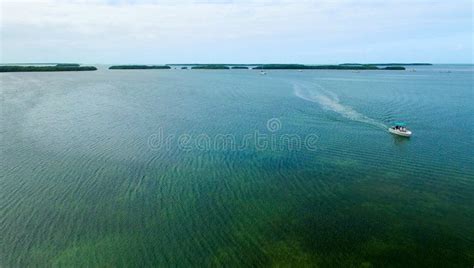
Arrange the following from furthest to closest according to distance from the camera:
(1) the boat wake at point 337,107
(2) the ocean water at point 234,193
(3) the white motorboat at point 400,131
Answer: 1. (1) the boat wake at point 337,107
2. (3) the white motorboat at point 400,131
3. (2) the ocean water at point 234,193

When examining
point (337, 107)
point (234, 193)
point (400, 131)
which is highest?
point (400, 131)

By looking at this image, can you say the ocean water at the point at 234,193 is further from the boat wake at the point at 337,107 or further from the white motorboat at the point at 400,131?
the boat wake at the point at 337,107

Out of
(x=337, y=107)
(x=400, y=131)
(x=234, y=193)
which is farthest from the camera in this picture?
(x=337, y=107)

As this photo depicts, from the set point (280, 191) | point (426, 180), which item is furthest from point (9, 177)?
point (426, 180)

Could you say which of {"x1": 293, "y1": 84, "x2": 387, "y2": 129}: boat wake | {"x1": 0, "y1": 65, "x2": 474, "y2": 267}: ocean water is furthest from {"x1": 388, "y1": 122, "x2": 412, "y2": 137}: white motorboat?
{"x1": 293, "y1": 84, "x2": 387, "y2": 129}: boat wake

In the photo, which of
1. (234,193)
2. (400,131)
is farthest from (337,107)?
(234,193)

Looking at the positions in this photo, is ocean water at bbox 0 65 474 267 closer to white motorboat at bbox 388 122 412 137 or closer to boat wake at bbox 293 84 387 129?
white motorboat at bbox 388 122 412 137

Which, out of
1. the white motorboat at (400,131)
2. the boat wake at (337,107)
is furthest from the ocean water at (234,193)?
the boat wake at (337,107)

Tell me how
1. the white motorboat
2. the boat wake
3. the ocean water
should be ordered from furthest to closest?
1. the boat wake
2. the white motorboat
3. the ocean water

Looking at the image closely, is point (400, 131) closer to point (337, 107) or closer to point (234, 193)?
point (337, 107)
